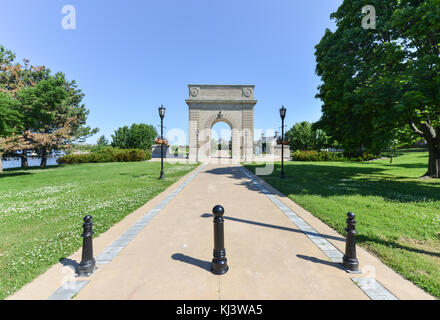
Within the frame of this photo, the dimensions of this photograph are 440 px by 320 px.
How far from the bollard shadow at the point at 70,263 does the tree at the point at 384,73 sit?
10.2 m

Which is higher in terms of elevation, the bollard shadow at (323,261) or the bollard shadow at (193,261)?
the bollard shadow at (193,261)

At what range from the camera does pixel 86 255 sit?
2963mm

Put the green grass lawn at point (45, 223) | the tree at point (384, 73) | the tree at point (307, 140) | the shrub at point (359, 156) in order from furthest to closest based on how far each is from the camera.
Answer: the tree at point (307, 140) < the shrub at point (359, 156) < the tree at point (384, 73) < the green grass lawn at point (45, 223)

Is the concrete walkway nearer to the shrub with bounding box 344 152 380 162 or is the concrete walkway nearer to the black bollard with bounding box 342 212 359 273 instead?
the black bollard with bounding box 342 212 359 273

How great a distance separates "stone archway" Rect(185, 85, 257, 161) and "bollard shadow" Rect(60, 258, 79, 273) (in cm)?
3034

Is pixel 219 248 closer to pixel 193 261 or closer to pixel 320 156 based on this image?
pixel 193 261

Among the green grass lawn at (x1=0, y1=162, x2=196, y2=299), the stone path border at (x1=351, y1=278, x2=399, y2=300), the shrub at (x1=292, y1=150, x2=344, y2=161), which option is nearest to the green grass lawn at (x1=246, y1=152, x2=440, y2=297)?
the stone path border at (x1=351, y1=278, x2=399, y2=300)

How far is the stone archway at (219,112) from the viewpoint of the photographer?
1325 inches

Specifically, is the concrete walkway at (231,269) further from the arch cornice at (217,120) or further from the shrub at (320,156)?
the arch cornice at (217,120)

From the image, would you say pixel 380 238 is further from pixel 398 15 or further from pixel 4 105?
pixel 4 105

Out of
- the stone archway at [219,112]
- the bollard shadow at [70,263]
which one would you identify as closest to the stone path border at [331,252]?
the bollard shadow at [70,263]

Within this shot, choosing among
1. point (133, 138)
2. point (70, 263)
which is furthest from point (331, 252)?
point (133, 138)
